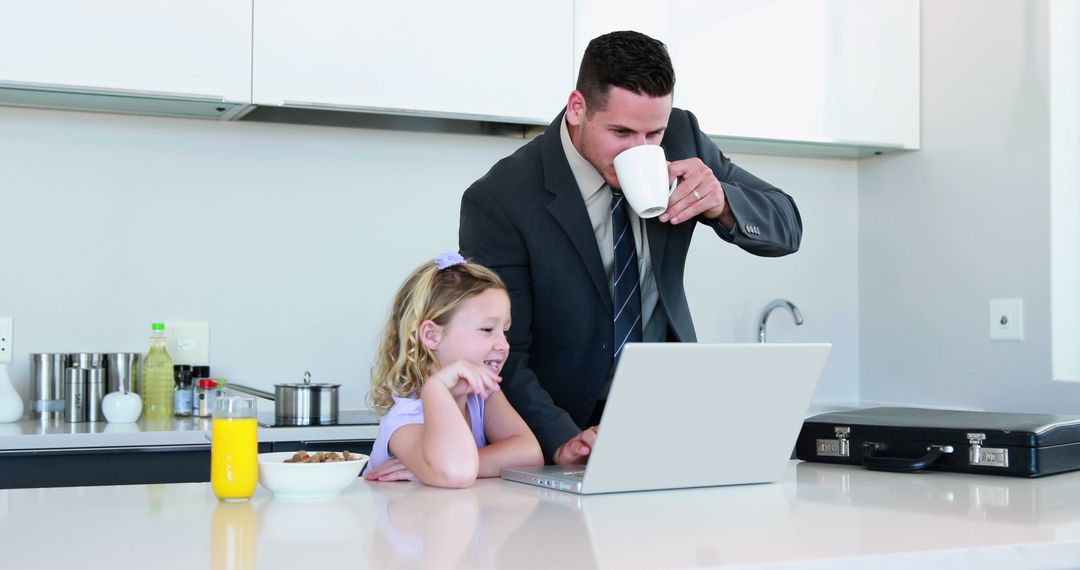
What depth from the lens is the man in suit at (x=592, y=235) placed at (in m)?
1.74

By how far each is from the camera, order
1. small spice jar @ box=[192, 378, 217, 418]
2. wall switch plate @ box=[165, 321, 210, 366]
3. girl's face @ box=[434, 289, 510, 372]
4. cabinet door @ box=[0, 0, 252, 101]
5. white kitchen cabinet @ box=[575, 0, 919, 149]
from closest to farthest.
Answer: girl's face @ box=[434, 289, 510, 372]
cabinet door @ box=[0, 0, 252, 101]
small spice jar @ box=[192, 378, 217, 418]
wall switch plate @ box=[165, 321, 210, 366]
white kitchen cabinet @ box=[575, 0, 919, 149]

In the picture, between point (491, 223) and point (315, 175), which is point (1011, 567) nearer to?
point (491, 223)

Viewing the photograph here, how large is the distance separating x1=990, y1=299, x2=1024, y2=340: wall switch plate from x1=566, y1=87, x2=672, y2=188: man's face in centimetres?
142

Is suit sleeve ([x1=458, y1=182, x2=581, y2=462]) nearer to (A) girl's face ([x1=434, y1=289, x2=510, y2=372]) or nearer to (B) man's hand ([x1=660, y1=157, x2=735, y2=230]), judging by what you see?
(A) girl's face ([x1=434, y1=289, x2=510, y2=372])

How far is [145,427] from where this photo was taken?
2.32 metres

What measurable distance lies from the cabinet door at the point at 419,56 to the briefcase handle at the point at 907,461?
1414mm

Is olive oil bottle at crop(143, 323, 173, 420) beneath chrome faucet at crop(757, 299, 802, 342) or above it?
beneath

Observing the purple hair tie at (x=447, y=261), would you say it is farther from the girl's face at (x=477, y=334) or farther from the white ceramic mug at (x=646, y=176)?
the white ceramic mug at (x=646, y=176)

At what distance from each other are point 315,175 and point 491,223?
109cm

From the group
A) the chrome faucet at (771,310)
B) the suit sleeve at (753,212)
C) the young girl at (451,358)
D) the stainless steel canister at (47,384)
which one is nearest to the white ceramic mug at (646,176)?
the suit sleeve at (753,212)

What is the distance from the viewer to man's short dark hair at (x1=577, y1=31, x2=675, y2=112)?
1712 mm

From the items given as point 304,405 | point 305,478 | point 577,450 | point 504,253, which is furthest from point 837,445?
point 304,405

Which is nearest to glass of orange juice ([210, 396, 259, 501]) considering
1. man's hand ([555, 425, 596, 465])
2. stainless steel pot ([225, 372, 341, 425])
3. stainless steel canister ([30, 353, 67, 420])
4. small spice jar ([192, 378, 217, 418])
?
man's hand ([555, 425, 596, 465])

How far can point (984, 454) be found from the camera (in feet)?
4.72
